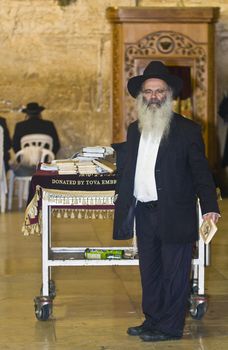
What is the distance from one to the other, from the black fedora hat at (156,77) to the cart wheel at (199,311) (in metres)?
1.39

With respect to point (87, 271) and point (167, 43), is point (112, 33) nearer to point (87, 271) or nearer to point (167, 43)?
point (167, 43)

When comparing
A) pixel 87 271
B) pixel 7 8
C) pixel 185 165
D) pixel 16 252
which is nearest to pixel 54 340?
pixel 185 165

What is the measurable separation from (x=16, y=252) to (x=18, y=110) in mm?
5432

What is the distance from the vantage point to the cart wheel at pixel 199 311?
6.11m

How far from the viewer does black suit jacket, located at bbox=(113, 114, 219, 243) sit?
214 inches

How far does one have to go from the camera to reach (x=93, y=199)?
610 cm

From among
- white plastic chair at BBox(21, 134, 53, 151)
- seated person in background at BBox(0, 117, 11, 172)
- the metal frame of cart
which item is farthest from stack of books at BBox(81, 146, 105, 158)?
white plastic chair at BBox(21, 134, 53, 151)

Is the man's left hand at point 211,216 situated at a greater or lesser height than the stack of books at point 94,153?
lesser

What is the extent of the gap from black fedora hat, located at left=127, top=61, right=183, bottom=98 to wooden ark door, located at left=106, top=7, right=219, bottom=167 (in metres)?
7.67

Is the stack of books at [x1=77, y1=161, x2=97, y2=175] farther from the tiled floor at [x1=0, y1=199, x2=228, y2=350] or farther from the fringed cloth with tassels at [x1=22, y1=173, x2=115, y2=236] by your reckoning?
the tiled floor at [x1=0, y1=199, x2=228, y2=350]

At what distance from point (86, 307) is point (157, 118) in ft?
5.39

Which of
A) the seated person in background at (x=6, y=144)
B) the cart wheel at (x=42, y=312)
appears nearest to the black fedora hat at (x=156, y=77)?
the cart wheel at (x=42, y=312)

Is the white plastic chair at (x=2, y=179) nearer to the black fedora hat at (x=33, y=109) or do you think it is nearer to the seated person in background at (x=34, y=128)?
the seated person in background at (x=34, y=128)

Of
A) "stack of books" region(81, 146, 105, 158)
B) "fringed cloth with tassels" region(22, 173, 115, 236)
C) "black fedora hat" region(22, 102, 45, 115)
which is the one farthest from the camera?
"black fedora hat" region(22, 102, 45, 115)
